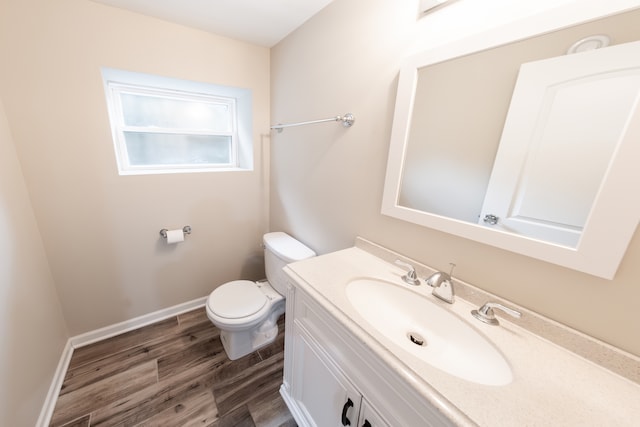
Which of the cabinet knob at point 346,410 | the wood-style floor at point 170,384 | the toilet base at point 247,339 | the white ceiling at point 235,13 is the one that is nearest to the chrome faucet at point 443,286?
the cabinet knob at point 346,410

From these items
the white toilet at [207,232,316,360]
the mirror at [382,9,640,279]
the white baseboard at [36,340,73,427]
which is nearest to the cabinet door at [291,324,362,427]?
the white toilet at [207,232,316,360]

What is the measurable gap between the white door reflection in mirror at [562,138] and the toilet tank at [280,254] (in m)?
1.10

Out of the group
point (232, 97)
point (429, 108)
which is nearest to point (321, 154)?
point (429, 108)

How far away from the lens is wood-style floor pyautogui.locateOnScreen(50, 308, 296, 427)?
1.26 meters

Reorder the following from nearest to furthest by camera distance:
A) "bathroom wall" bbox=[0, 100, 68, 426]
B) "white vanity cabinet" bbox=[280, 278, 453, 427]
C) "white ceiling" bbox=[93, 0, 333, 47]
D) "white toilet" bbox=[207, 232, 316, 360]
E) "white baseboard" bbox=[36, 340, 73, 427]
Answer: "white vanity cabinet" bbox=[280, 278, 453, 427] → "bathroom wall" bbox=[0, 100, 68, 426] → "white baseboard" bbox=[36, 340, 73, 427] → "white ceiling" bbox=[93, 0, 333, 47] → "white toilet" bbox=[207, 232, 316, 360]

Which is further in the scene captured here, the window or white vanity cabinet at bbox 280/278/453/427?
the window

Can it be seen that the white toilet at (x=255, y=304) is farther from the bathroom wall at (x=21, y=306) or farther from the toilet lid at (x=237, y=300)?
the bathroom wall at (x=21, y=306)

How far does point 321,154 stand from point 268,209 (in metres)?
0.92

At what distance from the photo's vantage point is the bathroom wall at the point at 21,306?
984 millimetres

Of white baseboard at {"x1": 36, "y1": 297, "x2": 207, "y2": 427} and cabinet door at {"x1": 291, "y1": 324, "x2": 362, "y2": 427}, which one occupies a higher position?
cabinet door at {"x1": 291, "y1": 324, "x2": 362, "y2": 427}

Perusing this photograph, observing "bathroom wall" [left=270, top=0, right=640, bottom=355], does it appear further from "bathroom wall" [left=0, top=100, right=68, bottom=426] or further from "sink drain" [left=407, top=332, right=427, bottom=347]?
"bathroom wall" [left=0, top=100, right=68, bottom=426]

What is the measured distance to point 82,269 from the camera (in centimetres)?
155

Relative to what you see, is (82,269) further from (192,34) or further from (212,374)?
(192,34)

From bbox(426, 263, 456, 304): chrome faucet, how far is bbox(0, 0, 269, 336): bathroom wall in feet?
5.28
